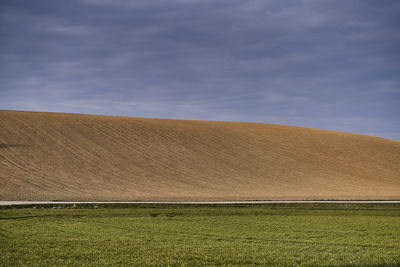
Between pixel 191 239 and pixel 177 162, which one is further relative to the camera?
pixel 177 162

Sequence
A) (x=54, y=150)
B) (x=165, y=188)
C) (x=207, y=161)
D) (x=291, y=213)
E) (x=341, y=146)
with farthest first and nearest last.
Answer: (x=341, y=146)
(x=207, y=161)
(x=54, y=150)
(x=165, y=188)
(x=291, y=213)

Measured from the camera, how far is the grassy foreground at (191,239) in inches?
340

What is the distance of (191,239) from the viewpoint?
1155 cm

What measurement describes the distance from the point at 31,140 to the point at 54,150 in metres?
3.16

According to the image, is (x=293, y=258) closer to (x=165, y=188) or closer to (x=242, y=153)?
(x=165, y=188)

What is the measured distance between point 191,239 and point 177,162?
95.4 feet

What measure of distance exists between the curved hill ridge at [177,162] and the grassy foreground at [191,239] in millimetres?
10450

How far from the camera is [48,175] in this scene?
108ft

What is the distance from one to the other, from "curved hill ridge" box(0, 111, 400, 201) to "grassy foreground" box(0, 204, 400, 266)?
34.3 feet

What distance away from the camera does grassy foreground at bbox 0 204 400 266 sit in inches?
340

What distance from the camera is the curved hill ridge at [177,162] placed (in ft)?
102

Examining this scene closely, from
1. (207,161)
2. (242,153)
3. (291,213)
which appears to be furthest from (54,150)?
(291,213)

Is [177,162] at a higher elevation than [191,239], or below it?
higher

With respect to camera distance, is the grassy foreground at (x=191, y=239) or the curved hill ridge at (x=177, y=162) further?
the curved hill ridge at (x=177, y=162)
